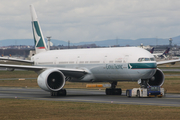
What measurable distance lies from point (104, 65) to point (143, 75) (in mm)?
4999

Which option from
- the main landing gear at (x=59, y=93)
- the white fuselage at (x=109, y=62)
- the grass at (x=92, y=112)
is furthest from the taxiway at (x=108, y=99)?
the grass at (x=92, y=112)

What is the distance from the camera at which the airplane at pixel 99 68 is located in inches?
1467

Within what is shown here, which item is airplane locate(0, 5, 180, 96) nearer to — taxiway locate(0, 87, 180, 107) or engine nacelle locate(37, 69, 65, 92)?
engine nacelle locate(37, 69, 65, 92)

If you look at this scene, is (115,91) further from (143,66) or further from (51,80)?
(51,80)

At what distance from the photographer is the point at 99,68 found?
4069cm

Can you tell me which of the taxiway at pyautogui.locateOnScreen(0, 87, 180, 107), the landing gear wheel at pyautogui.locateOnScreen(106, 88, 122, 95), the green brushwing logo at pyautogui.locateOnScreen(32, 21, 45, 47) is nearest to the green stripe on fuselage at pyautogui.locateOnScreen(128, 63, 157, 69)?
the taxiway at pyautogui.locateOnScreen(0, 87, 180, 107)

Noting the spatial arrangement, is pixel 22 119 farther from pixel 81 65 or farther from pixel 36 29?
pixel 36 29

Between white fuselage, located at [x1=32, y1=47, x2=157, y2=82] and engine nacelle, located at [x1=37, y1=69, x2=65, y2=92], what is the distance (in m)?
3.46

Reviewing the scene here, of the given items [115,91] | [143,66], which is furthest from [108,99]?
[115,91]

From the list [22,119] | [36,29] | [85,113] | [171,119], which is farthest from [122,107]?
[36,29]

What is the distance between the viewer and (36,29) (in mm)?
51781

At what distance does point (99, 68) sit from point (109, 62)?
147 cm

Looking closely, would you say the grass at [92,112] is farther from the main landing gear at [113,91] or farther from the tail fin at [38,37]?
the tail fin at [38,37]

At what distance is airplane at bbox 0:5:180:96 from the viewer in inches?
1467
